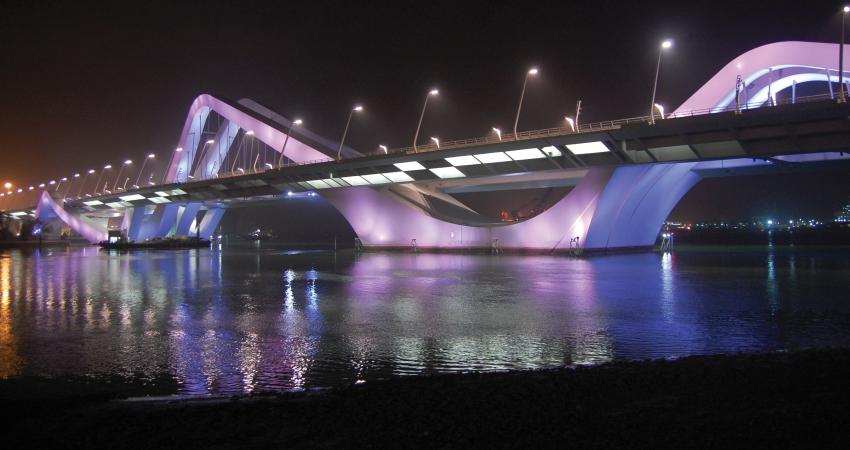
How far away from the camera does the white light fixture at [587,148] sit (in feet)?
103

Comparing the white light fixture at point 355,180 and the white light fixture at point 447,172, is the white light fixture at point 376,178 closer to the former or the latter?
the white light fixture at point 355,180

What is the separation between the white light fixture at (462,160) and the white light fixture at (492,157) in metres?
0.48

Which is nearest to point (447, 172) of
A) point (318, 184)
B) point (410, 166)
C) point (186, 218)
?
point (410, 166)

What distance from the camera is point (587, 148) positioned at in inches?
1271

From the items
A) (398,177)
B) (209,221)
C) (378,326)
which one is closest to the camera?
(378,326)

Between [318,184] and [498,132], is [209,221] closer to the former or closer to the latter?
[318,184]

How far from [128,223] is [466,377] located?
86703 millimetres

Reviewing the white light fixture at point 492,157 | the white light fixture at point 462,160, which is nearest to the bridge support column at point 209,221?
the white light fixture at point 462,160

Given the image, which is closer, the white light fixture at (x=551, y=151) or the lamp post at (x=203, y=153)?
the white light fixture at (x=551, y=151)

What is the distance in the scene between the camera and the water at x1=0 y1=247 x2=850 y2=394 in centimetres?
686

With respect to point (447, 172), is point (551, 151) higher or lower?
higher

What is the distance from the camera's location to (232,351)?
7777 millimetres

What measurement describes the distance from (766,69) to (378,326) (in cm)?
3350

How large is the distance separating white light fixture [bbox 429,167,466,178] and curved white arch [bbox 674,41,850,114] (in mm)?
14549
